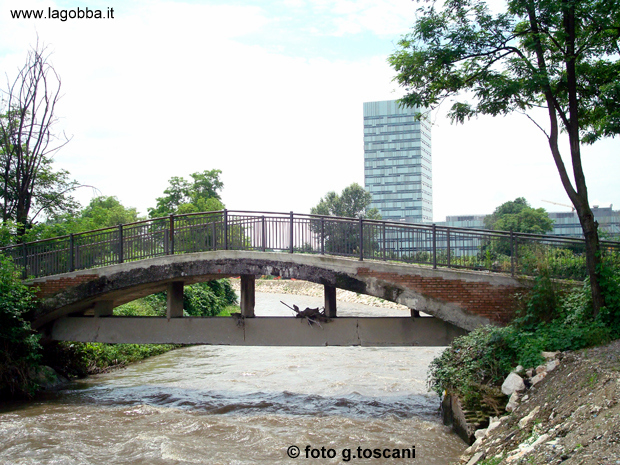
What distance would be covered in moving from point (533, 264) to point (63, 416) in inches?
448

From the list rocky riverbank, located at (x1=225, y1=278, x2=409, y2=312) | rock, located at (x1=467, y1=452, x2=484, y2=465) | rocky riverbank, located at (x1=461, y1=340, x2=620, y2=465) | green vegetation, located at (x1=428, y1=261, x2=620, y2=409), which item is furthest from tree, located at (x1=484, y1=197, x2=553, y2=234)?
rock, located at (x1=467, y1=452, x2=484, y2=465)

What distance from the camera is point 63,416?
12094 mm

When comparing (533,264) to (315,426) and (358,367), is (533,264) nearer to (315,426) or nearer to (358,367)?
(315,426)

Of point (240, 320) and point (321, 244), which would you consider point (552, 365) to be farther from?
point (240, 320)

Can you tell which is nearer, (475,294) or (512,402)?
(512,402)

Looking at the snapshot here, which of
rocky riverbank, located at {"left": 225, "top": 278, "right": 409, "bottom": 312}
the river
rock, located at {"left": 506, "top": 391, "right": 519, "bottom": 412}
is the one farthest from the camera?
rocky riverbank, located at {"left": 225, "top": 278, "right": 409, "bottom": 312}

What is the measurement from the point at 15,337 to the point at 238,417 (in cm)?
627

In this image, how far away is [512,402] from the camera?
8.36 meters

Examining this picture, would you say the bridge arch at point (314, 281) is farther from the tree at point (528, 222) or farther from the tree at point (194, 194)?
the tree at point (528, 222)

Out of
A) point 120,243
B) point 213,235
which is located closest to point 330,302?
point 213,235

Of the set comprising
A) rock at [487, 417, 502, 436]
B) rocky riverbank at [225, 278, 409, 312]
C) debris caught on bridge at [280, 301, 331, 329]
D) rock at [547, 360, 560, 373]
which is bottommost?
rocky riverbank at [225, 278, 409, 312]

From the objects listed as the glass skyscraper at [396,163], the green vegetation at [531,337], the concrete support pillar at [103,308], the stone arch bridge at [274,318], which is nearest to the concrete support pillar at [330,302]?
the stone arch bridge at [274,318]

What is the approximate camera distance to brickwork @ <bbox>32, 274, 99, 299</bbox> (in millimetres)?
13625

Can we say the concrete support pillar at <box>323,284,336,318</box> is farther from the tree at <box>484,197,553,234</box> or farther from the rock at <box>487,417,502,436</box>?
the tree at <box>484,197,553,234</box>
